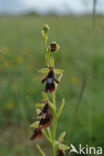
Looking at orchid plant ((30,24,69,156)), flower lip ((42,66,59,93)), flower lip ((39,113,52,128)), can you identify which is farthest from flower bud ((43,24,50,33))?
flower lip ((39,113,52,128))

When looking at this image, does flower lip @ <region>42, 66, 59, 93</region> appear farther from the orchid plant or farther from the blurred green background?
the blurred green background

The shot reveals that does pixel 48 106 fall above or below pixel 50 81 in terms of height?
below

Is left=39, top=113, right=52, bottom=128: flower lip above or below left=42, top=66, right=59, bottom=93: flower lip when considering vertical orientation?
below

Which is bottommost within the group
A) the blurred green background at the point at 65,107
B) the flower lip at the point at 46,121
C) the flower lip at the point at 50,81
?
the blurred green background at the point at 65,107

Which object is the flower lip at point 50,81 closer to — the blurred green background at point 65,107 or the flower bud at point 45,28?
the flower bud at point 45,28

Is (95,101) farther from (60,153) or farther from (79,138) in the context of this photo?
(60,153)

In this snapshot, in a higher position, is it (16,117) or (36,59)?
(36,59)

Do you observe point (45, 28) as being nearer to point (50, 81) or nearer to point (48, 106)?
point (50, 81)

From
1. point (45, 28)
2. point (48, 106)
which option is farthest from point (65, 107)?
point (45, 28)

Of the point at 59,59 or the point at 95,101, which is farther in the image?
the point at 59,59

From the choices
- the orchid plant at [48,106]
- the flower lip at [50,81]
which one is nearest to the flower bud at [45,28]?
the orchid plant at [48,106]

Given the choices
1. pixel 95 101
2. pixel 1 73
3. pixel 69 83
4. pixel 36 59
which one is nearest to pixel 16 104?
pixel 69 83
